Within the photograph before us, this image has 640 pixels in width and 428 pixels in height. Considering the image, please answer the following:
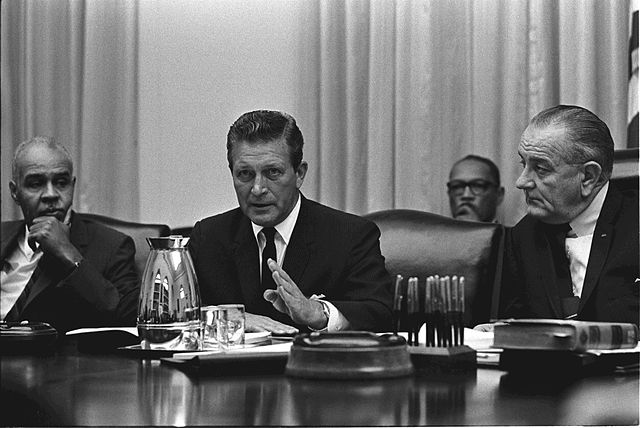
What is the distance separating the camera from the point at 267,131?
9.01 ft

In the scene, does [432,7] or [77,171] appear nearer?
[432,7]

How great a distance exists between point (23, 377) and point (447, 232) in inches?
58.1

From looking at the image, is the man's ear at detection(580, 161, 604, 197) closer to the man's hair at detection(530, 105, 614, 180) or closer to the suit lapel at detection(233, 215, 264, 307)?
the man's hair at detection(530, 105, 614, 180)

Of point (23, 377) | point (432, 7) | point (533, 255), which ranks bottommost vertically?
point (23, 377)

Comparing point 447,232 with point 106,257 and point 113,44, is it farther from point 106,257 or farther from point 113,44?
point 113,44

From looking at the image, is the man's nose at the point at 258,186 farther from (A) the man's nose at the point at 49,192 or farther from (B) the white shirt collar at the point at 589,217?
(A) the man's nose at the point at 49,192

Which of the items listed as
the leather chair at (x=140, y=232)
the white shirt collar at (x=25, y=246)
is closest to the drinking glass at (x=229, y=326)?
the leather chair at (x=140, y=232)

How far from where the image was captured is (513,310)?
2.62m

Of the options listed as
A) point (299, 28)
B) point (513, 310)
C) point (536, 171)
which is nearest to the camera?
point (513, 310)

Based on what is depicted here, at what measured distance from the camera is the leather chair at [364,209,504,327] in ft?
8.55

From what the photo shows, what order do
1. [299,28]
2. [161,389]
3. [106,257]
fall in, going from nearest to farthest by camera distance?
[161,389], [106,257], [299,28]

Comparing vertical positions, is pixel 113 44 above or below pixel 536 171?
above

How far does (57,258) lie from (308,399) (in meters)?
2.20

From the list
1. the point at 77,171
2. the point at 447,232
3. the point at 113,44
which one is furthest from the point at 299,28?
the point at 447,232
